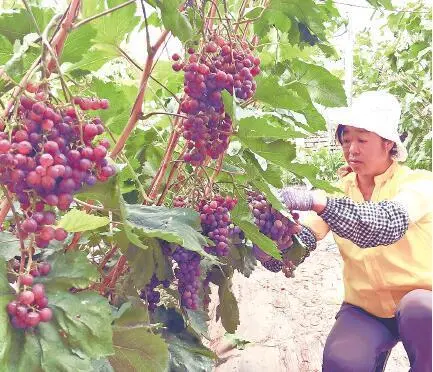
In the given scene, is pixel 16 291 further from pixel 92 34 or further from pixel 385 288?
pixel 385 288

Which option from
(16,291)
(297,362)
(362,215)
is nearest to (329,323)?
(297,362)

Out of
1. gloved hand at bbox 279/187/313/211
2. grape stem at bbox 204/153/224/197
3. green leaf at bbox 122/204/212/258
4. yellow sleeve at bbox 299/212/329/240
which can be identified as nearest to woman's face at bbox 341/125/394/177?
yellow sleeve at bbox 299/212/329/240

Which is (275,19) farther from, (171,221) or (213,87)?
(171,221)

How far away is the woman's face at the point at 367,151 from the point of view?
6.15 ft

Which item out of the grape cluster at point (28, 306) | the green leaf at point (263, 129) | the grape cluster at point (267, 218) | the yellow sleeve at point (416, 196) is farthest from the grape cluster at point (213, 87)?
the yellow sleeve at point (416, 196)

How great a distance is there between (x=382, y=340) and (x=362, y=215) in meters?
0.56

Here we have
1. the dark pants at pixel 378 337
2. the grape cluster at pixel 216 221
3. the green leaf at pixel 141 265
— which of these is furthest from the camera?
the dark pants at pixel 378 337

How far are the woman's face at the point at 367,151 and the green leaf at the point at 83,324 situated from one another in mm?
1424

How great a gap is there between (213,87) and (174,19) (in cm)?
11

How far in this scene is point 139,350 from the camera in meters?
0.84

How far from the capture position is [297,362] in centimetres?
251

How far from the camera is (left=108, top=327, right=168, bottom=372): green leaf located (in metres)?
0.82

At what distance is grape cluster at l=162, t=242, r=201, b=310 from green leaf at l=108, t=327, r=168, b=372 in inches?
9.4

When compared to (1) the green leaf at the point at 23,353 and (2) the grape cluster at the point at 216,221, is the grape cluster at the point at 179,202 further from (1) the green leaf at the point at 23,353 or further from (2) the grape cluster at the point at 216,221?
(1) the green leaf at the point at 23,353
